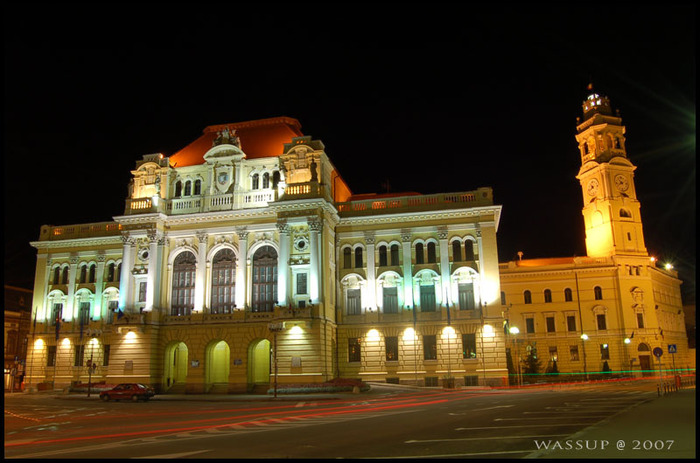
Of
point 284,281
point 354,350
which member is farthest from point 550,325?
point 284,281

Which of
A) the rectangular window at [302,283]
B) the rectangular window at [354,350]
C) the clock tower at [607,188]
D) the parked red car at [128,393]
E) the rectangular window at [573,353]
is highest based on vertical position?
the clock tower at [607,188]

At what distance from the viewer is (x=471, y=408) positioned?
2695 cm

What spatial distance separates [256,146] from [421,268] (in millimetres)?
19469

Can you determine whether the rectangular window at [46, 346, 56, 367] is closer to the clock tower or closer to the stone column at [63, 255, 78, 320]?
the stone column at [63, 255, 78, 320]

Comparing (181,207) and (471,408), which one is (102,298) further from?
(471,408)

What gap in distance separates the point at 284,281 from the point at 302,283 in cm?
168

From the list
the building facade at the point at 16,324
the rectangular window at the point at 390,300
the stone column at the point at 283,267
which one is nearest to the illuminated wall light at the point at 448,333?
the rectangular window at the point at 390,300

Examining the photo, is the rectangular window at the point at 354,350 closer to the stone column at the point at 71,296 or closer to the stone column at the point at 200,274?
the stone column at the point at 200,274

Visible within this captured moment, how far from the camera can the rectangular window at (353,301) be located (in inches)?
2121

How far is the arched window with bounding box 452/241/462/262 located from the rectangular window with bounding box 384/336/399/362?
350 inches

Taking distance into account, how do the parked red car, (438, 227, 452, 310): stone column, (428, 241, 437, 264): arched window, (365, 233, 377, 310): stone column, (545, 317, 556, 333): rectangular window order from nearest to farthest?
the parked red car → (438, 227, 452, 310): stone column → (365, 233, 377, 310): stone column → (428, 241, 437, 264): arched window → (545, 317, 556, 333): rectangular window

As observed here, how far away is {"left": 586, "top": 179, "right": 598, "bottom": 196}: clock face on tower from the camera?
78.1 metres

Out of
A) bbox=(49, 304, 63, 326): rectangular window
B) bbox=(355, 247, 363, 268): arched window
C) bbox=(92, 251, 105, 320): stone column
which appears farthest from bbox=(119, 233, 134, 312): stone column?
bbox=(355, 247, 363, 268): arched window

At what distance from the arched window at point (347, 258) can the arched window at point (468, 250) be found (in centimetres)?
1063
